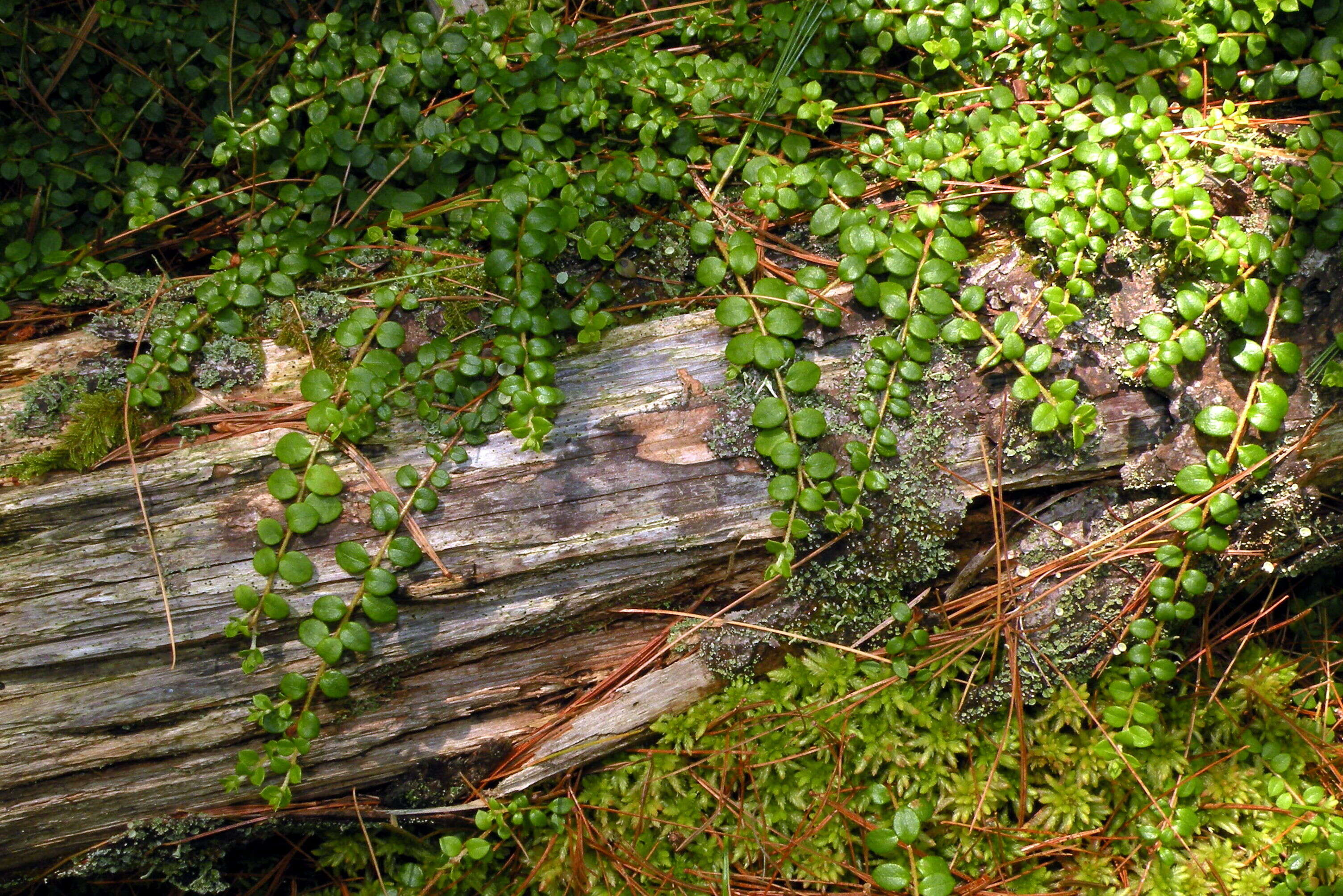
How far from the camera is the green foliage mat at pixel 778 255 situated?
2062mm

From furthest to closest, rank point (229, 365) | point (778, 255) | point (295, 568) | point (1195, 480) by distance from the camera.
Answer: point (778, 255), point (229, 365), point (1195, 480), point (295, 568)

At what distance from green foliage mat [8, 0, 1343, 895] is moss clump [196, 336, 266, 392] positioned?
0.01 meters

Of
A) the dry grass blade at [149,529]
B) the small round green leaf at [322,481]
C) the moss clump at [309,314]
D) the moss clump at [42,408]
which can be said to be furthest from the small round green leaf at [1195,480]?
the moss clump at [42,408]

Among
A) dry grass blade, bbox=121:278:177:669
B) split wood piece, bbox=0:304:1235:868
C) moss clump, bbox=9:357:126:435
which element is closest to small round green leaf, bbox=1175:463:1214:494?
split wood piece, bbox=0:304:1235:868

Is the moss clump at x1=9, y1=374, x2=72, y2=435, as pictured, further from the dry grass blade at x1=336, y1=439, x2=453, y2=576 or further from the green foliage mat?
the dry grass blade at x1=336, y1=439, x2=453, y2=576

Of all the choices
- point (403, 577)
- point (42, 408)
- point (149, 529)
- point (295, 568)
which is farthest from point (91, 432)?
point (403, 577)

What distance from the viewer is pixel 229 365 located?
221 centimetres

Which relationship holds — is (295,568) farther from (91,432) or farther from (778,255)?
(778,255)

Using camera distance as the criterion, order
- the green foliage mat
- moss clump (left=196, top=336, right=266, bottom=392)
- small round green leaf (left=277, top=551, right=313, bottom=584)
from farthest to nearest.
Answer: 1. moss clump (left=196, top=336, right=266, bottom=392)
2. the green foliage mat
3. small round green leaf (left=277, top=551, right=313, bottom=584)

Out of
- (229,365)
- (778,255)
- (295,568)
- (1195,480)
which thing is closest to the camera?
(295,568)

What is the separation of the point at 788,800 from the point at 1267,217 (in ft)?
6.61

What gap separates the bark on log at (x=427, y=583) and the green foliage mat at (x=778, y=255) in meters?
0.08

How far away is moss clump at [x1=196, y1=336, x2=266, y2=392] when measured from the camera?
7.19 ft

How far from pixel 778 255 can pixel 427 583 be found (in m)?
1.30
